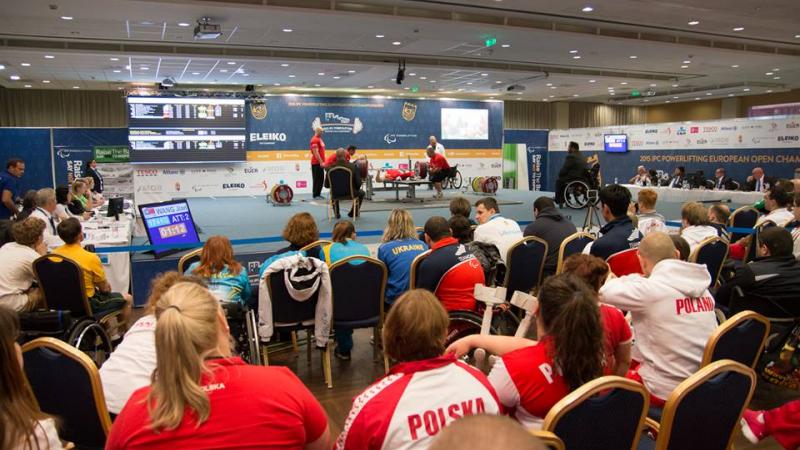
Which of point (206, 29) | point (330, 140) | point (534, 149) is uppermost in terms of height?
point (206, 29)

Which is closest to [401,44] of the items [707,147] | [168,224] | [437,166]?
[437,166]

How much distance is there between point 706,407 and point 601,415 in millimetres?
400

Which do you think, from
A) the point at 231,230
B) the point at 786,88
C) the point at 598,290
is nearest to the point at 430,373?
the point at 598,290

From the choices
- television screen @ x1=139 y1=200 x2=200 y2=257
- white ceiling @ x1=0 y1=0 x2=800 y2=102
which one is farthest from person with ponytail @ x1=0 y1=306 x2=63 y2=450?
white ceiling @ x1=0 y1=0 x2=800 y2=102

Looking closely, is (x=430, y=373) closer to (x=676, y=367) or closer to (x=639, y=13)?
(x=676, y=367)

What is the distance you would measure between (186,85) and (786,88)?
20.2 metres

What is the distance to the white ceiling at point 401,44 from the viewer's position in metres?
9.42

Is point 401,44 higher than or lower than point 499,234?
higher

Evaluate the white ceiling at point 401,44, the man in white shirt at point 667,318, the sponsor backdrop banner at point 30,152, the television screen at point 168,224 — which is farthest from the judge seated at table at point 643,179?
the sponsor backdrop banner at point 30,152

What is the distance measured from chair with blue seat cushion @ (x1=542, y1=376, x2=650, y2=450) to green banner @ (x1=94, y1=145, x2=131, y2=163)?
53.9 ft

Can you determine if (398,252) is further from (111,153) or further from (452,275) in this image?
(111,153)

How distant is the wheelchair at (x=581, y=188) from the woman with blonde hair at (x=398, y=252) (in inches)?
310

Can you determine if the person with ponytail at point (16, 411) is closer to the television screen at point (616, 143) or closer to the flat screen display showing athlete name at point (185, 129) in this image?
the flat screen display showing athlete name at point (185, 129)

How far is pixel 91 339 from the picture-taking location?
4.01 metres
